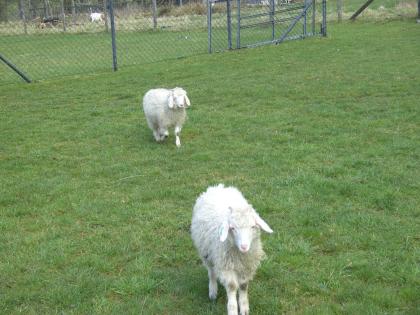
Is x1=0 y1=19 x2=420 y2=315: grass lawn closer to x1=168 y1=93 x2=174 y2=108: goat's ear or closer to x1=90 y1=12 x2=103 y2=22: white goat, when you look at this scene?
x1=168 y1=93 x2=174 y2=108: goat's ear

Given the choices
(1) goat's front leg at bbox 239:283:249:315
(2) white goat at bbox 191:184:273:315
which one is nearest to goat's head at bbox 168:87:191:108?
(2) white goat at bbox 191:184:273:315

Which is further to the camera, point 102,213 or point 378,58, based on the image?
point 378,58

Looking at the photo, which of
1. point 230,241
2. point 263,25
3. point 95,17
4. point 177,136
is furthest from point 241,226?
point 95,17

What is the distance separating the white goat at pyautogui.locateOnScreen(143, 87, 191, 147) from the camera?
296 inches

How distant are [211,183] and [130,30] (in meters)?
19.1

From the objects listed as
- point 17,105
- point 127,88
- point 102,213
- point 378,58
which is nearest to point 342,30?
point 378,58

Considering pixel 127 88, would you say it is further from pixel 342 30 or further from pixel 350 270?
pixel 342 30

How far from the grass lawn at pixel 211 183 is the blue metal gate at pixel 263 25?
19.1 feet

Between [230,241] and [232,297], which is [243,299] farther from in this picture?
[230,241]

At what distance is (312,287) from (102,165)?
390cm

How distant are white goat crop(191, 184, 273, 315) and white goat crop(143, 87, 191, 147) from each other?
3623mm

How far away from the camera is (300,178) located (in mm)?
6098

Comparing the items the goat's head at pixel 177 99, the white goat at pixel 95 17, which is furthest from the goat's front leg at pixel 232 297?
the white goat at pixel 95 17

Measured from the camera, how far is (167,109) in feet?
25.3
